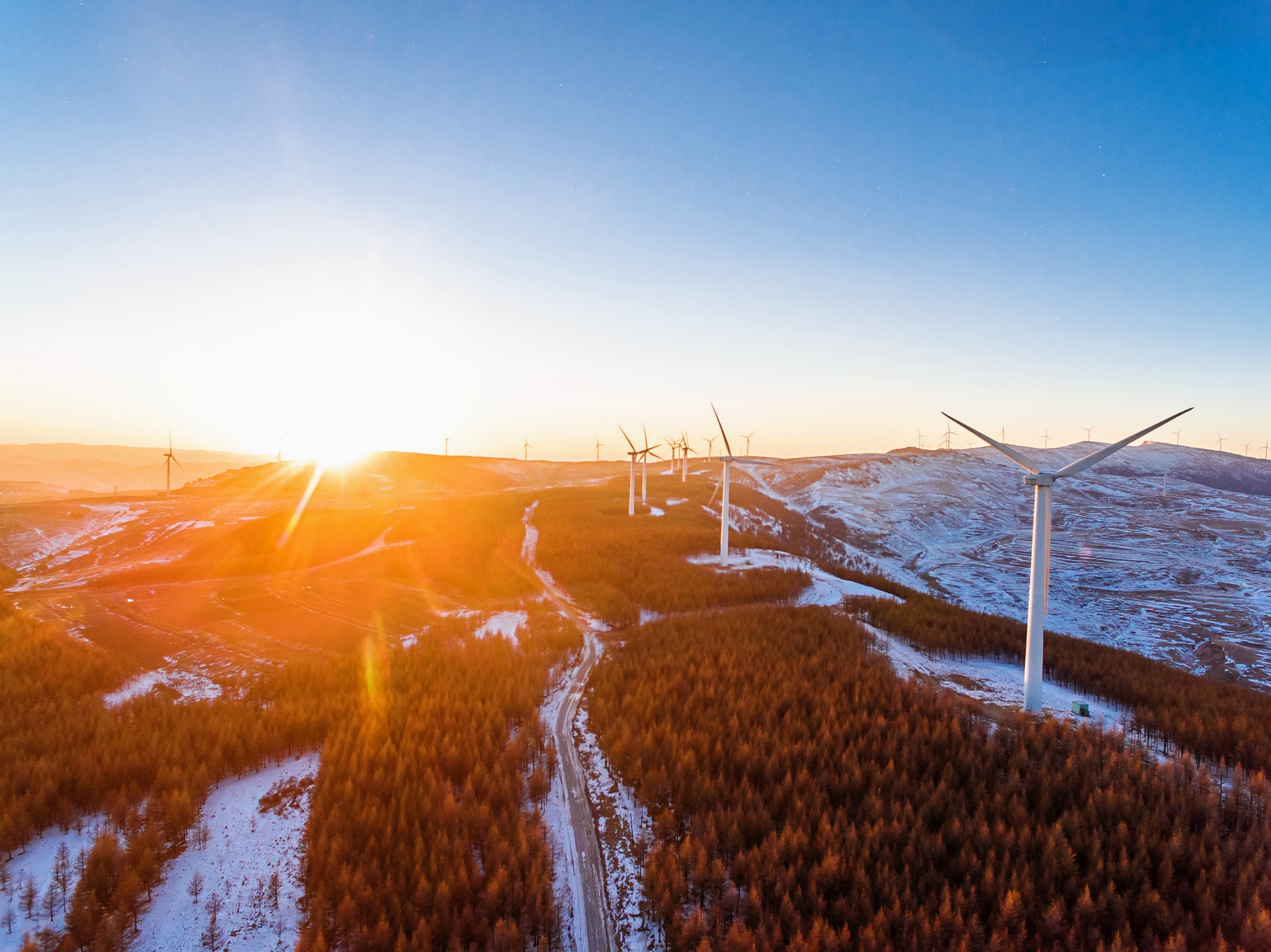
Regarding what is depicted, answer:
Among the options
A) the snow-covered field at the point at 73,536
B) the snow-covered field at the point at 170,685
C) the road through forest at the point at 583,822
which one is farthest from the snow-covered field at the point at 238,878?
the snow-covered field at the point at 73,536

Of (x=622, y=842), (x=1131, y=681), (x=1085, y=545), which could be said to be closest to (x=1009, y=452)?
(x=1131, y=681)

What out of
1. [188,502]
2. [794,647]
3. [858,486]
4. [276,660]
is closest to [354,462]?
[188,502]

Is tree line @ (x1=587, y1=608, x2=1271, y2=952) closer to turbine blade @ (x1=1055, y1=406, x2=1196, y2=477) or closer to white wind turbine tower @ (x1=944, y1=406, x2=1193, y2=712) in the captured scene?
white wind turbine tower @ (x1=944, y1=406, x2=1193, y2=712)

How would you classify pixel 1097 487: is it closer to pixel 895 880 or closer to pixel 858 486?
pixel 858 486

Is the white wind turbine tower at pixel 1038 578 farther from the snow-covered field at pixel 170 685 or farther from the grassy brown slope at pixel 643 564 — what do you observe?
the snow-covered field at pixel 170 685

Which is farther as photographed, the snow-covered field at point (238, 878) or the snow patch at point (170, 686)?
the snow patch at point (170, 686)

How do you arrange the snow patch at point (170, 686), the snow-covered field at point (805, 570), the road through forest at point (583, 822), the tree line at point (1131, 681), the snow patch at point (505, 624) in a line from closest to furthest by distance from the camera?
the road through forest at point (583, 822) → the tree line at point (1131, 681) → the snow patch at point (170, 686) → the snow patch at point (505, 624) → the snow-covered field at point (805, 570)
